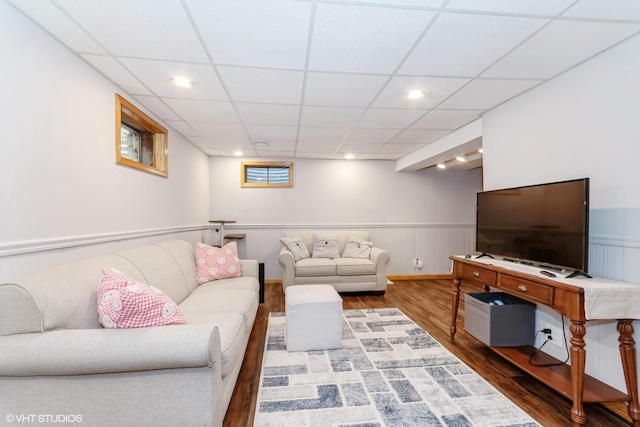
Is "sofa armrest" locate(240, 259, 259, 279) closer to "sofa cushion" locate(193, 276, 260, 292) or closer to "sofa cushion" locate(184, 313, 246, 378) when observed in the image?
"sofa cushion" locate(193, 276, 260, 292)

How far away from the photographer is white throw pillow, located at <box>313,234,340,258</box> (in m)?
4.62

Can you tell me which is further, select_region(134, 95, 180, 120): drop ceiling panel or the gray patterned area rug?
select_region(134, 95, 180, 120): drop ceiling panel

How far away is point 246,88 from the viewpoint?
233 centimetres

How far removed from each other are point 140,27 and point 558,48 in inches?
101

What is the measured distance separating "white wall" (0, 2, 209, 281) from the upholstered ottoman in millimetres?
1612

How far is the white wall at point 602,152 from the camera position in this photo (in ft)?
5.53

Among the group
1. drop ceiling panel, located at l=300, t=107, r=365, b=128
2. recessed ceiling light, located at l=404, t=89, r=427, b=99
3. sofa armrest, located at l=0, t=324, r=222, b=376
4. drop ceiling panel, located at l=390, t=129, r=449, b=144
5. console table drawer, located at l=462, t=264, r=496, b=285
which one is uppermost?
recessed ceiling light, located at l=404, t=89, r=427, b=99

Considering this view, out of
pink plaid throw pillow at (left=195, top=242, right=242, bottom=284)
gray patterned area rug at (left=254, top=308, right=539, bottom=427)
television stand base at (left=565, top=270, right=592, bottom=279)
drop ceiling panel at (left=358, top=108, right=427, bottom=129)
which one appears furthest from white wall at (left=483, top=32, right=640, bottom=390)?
pink plaid throw pillow at (left=195, top=242, right=242, bottom=284)

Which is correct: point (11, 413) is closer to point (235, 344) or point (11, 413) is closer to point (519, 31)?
point (235, 344)

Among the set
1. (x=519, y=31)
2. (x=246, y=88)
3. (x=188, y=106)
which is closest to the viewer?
(x=519, y=31)

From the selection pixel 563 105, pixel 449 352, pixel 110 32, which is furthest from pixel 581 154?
pixel 110 32

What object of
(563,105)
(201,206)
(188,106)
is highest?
(188,106)

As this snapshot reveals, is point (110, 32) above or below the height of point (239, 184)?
above

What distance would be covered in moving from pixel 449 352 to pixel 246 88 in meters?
2.89
